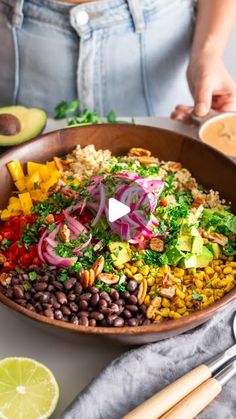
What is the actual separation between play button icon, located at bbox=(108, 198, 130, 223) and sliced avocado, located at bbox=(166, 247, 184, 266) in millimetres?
A: 142

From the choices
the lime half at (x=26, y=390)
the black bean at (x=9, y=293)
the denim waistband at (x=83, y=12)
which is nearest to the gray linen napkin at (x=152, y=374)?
the lime half at (x=26, y=390)

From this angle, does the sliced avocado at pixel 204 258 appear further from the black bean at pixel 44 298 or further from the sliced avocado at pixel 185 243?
the black bean at pixel 44 298

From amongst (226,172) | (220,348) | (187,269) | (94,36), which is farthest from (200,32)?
(220,348)

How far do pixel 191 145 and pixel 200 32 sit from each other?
2.20ft

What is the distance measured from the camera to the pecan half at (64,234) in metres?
1.55

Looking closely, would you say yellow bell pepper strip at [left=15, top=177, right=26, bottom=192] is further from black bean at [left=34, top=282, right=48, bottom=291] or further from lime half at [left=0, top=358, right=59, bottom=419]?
lime half at [left=0, top=358, right=59, bottom=419]

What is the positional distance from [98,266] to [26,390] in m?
0.33

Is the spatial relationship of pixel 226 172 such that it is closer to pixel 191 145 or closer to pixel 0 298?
pixel 191 145

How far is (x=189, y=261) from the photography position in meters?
1.54

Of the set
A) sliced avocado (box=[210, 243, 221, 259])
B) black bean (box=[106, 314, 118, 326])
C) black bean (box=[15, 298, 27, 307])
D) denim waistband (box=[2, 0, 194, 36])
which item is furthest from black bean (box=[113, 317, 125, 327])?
denim waistband (box=[2, 0, 194, 36])

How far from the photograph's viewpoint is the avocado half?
78.6 inches

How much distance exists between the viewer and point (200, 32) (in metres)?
2.38

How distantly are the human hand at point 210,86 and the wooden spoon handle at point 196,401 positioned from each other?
3.45 ft

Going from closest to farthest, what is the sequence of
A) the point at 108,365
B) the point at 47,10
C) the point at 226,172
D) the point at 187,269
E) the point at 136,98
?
1. the point at 108,365
2. the point at 187,269
3. the point at 226,172
4. the point at 47,10
5. the point at 136,98
